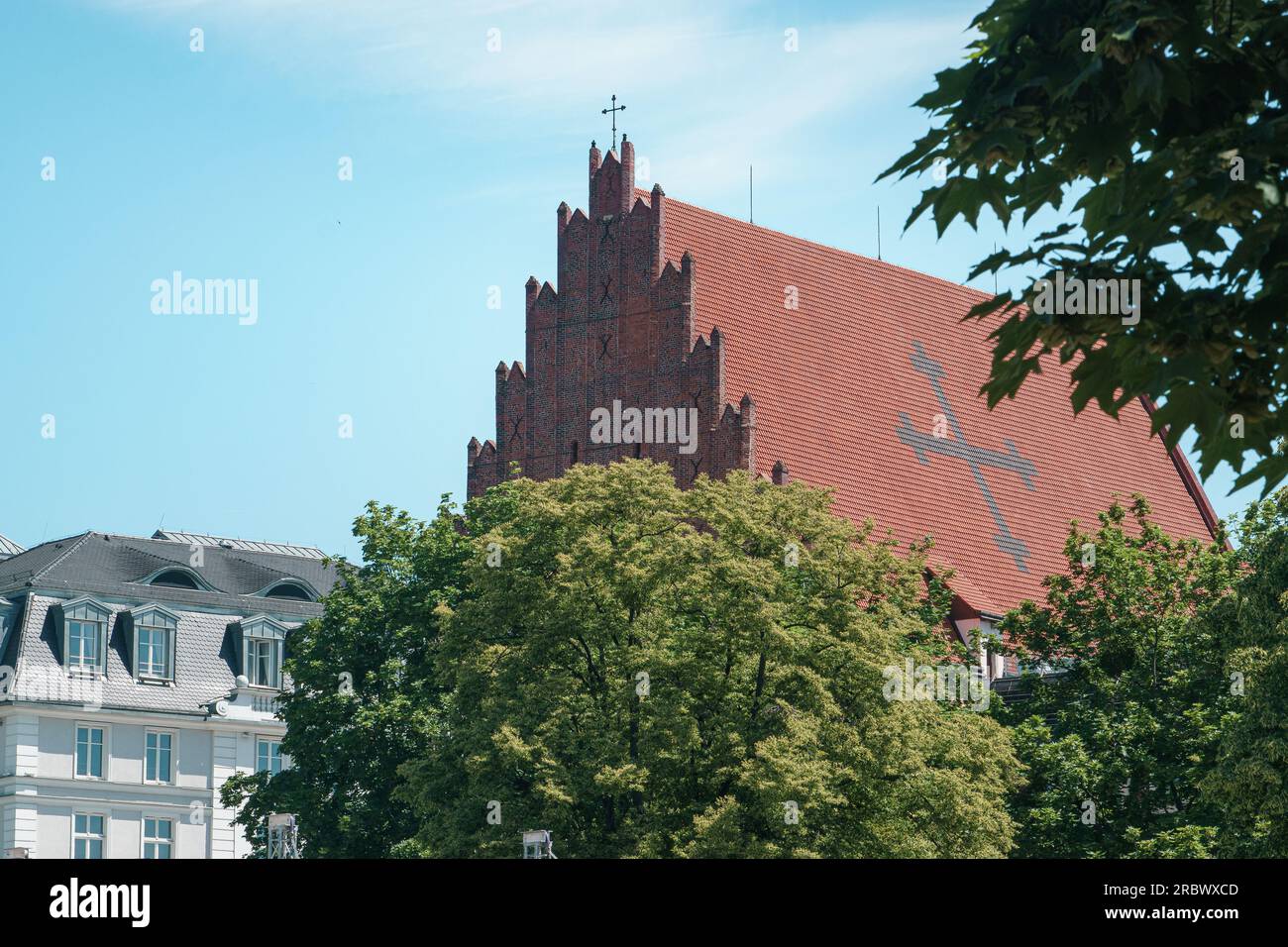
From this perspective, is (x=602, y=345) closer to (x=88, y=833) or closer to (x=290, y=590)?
(x=88, y=833)

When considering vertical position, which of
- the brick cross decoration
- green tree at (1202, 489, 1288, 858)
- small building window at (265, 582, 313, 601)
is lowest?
green tree at (1202, 489, 1288, 858)

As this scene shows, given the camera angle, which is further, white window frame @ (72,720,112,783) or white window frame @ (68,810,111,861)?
white window frame @ (72,720,112,783)

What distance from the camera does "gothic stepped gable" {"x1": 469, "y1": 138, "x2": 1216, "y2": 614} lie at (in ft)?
150

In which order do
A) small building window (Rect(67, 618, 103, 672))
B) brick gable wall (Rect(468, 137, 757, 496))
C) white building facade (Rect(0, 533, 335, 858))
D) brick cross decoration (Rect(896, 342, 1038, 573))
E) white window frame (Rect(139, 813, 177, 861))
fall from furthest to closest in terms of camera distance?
1. small building window (Rect(67, 618, 103, 672))
2. white window frame (Rect(139, 813, 177, 861))
3. white building facade (Rect(0, 533, 335, 858))
4. brick cross decoration (Rect(896, 342, 1038, 573))
5. brick gable wall (Rect(468, 137, 757, 496))

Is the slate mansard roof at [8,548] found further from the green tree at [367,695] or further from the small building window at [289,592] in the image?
the green tree at [367,695]

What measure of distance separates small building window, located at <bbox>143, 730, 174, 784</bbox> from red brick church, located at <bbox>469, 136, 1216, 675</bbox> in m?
16.6

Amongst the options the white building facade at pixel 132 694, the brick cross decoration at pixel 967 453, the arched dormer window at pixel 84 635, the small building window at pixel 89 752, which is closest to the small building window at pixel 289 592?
the white building facade at pixel 132 694

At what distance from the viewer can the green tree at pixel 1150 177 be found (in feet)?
22.9

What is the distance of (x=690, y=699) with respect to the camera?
30.8m

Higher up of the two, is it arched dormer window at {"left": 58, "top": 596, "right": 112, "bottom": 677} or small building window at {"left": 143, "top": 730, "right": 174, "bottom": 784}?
arched dormer window at {"left": 58, "top": 596, "right": 112, "bottom": 677}

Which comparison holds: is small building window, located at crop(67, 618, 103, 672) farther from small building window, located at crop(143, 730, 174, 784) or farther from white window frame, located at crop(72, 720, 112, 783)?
small building window, located at crop(143, 730, 174, 784)

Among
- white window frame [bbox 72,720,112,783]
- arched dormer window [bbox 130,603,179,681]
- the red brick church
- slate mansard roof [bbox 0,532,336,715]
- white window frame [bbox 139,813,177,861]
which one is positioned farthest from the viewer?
arched dormer window [bbox 130,603,179,681]

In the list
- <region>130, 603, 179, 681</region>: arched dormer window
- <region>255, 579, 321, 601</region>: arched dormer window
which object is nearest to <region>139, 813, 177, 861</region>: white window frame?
<region>130, 603, 179, 681</region>: arched dormer window

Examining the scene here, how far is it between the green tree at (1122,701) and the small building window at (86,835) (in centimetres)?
2696
